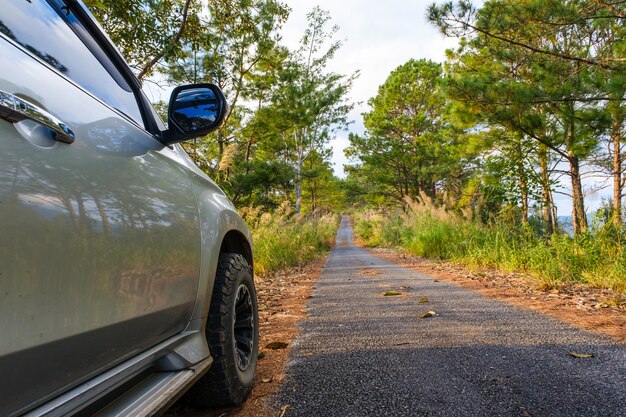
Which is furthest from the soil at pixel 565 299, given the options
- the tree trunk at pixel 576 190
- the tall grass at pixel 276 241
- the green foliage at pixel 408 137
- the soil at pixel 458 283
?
the green foliage at pixel 408 137

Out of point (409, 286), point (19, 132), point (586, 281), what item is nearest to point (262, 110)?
point (409, 286)

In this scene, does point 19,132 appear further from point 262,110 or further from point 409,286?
point 262,110

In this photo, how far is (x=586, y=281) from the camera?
489 centimetres

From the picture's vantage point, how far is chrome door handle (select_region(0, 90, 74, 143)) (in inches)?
30.5

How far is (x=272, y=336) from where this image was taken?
313cm

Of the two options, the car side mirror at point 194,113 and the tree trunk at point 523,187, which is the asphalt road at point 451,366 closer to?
the car side mirror at point 194,113

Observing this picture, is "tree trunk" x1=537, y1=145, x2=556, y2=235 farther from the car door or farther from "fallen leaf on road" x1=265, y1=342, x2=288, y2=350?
the car door

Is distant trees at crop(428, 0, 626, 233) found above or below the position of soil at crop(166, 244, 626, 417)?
above

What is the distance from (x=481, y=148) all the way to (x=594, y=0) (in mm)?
5349

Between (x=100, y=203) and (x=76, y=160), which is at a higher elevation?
(x=76, y=160)

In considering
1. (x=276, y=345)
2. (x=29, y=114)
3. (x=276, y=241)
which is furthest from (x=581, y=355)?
(x=276, y=241)

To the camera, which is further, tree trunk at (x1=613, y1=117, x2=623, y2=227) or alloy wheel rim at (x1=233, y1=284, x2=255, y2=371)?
tree trunk at (x1=613, y1=117, x2=623, y2=227)

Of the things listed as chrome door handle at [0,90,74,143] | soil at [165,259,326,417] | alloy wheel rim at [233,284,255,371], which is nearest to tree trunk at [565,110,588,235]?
soil at [165,259,326,417]

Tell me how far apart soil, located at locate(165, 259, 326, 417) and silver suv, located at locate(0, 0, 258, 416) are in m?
0.11
